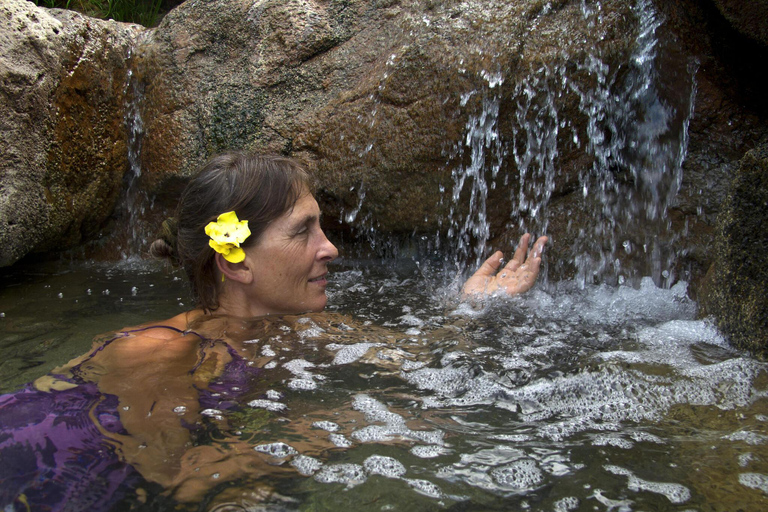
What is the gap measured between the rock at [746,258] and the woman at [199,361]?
95 cm

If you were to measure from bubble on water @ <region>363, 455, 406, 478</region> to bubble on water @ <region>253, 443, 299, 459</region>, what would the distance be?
21cm

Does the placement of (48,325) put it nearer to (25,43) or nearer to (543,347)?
(25,43)

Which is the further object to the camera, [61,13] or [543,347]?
[61,13]

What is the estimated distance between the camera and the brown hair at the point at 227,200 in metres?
2.63

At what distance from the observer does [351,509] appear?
4.95 ft

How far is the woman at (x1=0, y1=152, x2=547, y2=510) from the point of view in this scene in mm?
1688

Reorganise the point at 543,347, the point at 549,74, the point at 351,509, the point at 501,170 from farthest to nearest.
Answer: the point at 501,170
the point at 549,74
the point at 543,347
the point at 351,509

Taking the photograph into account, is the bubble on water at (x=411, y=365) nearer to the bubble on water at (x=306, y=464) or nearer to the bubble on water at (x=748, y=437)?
the bubble on water at (x=306, y=464)

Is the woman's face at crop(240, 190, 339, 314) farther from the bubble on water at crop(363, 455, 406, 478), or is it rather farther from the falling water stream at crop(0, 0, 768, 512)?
the bubble on water at crop(363, 455, 406, 478)

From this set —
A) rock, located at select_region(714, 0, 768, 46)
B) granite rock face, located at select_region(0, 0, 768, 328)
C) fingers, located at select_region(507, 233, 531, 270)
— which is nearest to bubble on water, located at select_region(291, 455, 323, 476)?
fingers, located at select_region(507, 233, 531, 270)

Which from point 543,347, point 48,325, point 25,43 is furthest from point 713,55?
point 25,43

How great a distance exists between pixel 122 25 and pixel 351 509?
15.7 ft

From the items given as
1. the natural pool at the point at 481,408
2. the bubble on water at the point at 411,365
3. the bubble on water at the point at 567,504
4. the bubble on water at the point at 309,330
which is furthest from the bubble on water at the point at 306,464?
the bubble on water at the point at 309,330

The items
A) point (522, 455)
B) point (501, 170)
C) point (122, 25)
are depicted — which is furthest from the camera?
point (122, 25)
